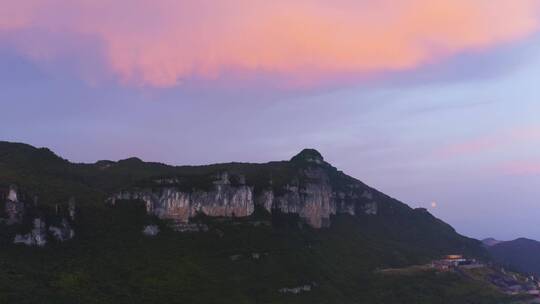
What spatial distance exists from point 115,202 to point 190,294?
48619 mm

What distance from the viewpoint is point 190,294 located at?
16688cm

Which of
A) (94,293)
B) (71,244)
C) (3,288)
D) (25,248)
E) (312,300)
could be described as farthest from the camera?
(312,300)

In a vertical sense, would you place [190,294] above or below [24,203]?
below

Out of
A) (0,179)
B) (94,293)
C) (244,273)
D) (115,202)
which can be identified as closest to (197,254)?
(244,273)

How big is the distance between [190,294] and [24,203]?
51752 mm

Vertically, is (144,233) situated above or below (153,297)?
above

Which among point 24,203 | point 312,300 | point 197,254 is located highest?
point 24,203

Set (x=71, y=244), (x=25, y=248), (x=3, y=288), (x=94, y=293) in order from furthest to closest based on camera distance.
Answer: (x=71, y=244) < (x=25, y=248) < (x=94, y=293) < (x=3, y=288)

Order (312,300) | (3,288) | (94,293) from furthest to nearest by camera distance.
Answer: (312,300)
(94,293)
(3,288)

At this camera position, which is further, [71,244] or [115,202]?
[115,202]

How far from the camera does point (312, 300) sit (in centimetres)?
18775

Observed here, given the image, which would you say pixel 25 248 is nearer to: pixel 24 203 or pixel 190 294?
pixel 24 203

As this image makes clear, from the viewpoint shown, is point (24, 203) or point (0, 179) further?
point (0, 179)

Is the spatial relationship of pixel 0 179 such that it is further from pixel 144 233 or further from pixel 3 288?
pixel 3 288
